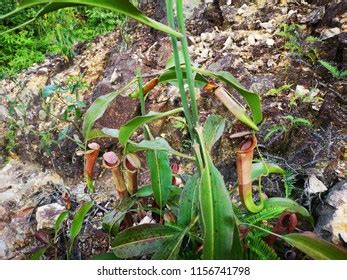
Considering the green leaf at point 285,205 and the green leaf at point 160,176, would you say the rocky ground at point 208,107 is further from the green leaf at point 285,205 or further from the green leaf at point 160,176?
the green leaf at point 160,176

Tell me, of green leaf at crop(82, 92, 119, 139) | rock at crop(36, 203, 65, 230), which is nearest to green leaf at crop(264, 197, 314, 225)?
green leaf at crop(82, 92, 119, 139)

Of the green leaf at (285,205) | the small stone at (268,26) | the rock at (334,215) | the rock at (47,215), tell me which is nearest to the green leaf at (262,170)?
the green leaf at (285,205)

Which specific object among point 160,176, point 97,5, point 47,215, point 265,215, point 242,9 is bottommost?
point 47,215

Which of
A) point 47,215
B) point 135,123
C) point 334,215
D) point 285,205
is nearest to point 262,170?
point 285,205

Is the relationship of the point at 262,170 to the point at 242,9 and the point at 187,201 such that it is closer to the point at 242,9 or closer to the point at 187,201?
the point at 187,201

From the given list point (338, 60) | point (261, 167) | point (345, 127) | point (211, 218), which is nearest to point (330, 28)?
point (338, 60)

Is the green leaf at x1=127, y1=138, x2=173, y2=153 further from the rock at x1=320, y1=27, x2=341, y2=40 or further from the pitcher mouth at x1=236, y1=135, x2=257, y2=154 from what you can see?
the rock at x1=320, y1=27, x2=341, y2=40

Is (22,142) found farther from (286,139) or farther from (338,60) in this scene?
(338,60)
